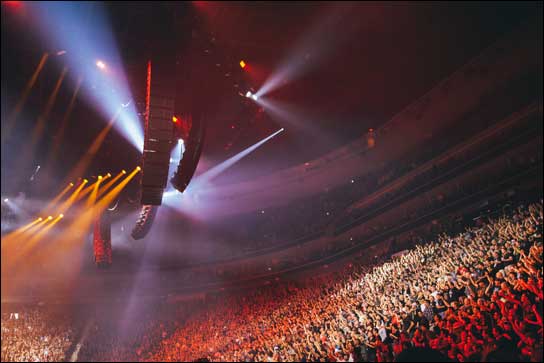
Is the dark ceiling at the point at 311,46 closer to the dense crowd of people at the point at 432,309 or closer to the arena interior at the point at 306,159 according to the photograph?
the arena interior at the point at 306,159

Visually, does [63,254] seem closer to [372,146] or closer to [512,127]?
[372,146]

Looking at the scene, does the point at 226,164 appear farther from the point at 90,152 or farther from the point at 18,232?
the point at 18,232

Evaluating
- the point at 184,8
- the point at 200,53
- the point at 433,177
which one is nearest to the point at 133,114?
the point at 200,53

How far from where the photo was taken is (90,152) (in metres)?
9.68

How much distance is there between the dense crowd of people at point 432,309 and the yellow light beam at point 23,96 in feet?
24.3

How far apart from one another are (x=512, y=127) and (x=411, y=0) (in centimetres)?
344

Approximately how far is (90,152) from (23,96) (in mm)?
2883

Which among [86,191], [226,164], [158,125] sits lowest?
[158,125]

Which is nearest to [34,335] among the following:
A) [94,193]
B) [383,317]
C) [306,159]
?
[94,193]

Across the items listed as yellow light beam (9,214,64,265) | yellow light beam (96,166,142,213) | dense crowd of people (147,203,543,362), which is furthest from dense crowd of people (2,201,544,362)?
yellow light beam (96,166,142,213)

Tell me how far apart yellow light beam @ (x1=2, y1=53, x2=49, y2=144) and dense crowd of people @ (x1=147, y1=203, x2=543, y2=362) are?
7407 millimetres

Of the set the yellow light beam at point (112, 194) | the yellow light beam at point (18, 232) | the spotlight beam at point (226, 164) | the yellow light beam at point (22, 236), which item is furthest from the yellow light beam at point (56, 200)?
the spotlight beam at point (226, 164)

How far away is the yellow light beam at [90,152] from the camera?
9026mm

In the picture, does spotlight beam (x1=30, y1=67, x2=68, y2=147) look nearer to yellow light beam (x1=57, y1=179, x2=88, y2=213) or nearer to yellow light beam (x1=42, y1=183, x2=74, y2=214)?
yellow light beam (x1=57, y1=179, x2=88, y2=213)
